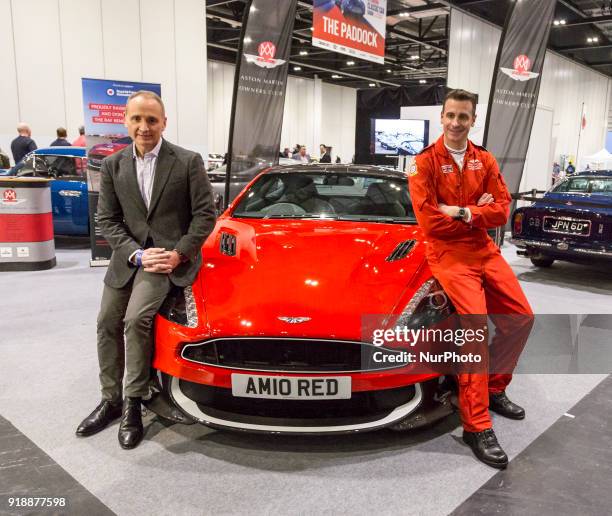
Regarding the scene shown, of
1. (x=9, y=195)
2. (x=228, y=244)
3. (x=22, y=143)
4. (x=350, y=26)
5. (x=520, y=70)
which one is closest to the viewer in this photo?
(x=228, y=244)

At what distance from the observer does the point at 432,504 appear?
1909mm

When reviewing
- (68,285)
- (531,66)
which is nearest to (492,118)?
(531,66)

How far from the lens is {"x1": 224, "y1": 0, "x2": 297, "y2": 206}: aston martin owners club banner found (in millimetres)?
6676

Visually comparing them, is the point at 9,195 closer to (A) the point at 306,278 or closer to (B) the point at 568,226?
(A) the point at 306,278

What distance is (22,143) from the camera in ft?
26.0

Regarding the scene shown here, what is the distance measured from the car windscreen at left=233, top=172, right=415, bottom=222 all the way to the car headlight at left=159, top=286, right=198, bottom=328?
1045 millimetres

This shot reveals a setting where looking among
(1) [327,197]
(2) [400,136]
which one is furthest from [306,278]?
(2) [400,136]

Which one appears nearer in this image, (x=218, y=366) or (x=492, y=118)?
(x=218, y=366)

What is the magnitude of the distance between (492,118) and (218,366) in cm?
668

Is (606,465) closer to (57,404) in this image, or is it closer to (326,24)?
(57,404)

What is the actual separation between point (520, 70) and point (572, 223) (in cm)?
334

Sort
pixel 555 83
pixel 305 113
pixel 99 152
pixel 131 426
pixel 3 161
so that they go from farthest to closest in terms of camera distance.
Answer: pixel 305 113 < pixel 555 83 < pixel 3 161 < pixel 99 152 < pixel 131 426

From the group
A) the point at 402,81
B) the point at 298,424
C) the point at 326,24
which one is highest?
the point at 402,81

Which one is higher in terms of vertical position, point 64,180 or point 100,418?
point 64,180
